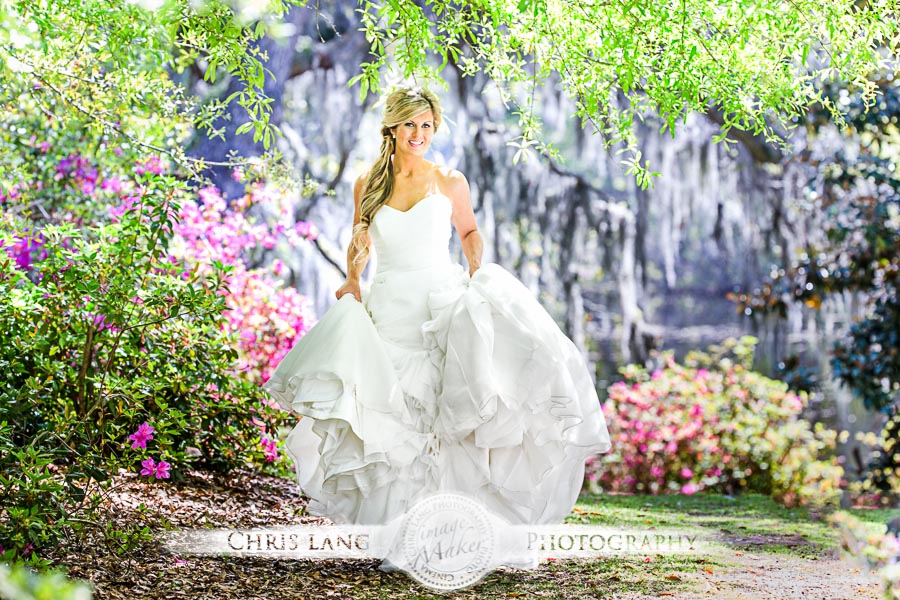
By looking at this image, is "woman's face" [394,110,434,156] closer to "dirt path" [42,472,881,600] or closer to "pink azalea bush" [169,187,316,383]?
"dirt path" [42,472,881,600]

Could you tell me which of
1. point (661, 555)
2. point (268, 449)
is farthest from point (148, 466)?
point (661, 555)

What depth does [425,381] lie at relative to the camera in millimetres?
3643

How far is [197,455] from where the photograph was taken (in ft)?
16.2

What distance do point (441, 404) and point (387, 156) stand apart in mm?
1143

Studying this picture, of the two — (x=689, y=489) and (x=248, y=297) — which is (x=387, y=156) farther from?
(x=689, y=489)

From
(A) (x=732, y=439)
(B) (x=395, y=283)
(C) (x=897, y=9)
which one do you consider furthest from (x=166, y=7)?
(A) (x=732, y=439)

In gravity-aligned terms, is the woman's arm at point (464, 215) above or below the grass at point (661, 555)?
above

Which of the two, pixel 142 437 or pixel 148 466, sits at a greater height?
pixel 142 437

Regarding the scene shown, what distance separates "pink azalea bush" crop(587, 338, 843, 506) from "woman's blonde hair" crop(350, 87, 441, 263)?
460 centimetres

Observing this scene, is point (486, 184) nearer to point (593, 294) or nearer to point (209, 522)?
point (209, 522)

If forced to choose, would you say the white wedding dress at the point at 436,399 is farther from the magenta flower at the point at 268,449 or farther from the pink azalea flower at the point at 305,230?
the pink azalea flower at the point at 305,230

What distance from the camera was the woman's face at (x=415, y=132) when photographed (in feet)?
12.9

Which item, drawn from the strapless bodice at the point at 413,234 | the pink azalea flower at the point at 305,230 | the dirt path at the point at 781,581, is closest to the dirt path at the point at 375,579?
the dirt path at the point at 781,581

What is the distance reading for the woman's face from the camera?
12.9ft
